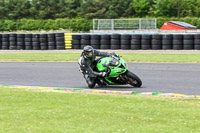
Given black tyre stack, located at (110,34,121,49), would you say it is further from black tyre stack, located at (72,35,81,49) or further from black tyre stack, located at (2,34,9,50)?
black tyre stack, located at (2,34,9,50)

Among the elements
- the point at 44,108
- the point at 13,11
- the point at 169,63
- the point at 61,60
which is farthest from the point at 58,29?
the point at 44,108

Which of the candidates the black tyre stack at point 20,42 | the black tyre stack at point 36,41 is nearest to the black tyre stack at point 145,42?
the black tyre stack at point 36,41

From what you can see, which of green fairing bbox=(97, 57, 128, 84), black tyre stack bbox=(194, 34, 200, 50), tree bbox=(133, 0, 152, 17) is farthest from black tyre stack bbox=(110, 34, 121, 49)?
tree bbox=(133, 0, 152, 17)

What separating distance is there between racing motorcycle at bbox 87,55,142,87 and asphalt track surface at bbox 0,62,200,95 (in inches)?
7.8

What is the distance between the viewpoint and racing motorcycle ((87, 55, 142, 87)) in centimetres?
1026

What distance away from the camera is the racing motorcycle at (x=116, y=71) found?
1026cm

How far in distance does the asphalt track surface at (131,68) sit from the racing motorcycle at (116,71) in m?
0.20

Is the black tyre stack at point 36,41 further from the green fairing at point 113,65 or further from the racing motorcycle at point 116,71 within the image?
the green fairing at point 113,65

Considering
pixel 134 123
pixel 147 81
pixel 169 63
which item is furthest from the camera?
pixel 169 63

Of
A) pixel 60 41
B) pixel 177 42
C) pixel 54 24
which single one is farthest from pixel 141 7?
pixel 177 42

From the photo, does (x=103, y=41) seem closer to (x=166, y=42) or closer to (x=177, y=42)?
(x=166, y=42)

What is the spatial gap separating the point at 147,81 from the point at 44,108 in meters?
4.88

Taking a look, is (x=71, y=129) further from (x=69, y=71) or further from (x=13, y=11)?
(x=13, y=11)

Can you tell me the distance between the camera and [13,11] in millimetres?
53781
